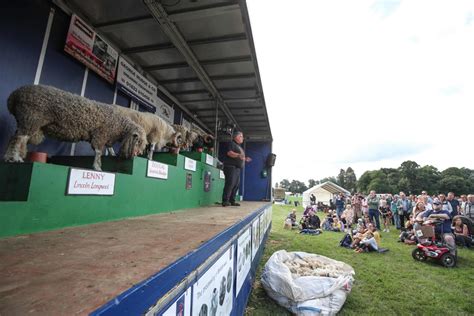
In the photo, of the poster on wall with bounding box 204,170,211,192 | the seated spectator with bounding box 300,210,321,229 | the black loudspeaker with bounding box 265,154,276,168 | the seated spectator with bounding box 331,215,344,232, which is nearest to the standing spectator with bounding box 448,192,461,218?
the seated spectator with bounding box 331,215,344,232

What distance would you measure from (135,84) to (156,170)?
10.5 feet

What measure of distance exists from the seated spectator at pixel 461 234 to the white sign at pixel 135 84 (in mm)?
11259

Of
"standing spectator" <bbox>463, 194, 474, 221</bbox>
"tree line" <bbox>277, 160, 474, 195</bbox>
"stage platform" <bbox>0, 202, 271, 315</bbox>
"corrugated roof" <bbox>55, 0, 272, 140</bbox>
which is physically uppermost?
"tree line" <bbox>277, 160, 474, 195</bbox>

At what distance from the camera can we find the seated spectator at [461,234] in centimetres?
784

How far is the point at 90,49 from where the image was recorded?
4.12 m

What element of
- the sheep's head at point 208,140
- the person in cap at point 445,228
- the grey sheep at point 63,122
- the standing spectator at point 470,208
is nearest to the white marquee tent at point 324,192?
the standing spectator at point 470,208

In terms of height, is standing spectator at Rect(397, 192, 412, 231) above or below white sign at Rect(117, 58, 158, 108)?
below

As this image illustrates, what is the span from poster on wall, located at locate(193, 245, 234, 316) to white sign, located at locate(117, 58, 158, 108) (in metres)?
4.58

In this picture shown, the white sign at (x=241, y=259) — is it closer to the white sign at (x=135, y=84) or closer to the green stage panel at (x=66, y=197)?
the green stage panel at (x=66, y=197)

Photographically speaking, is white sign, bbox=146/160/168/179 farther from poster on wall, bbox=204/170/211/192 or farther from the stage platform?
poster on wall, bbox=204/170/211/192

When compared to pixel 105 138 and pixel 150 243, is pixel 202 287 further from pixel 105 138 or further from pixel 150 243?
pixel 105 138

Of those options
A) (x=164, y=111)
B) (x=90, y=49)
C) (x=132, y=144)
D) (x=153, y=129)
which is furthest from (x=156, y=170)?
(x=164, y=111)

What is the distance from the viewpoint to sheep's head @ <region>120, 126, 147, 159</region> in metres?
2.79

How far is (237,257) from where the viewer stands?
2.29m
